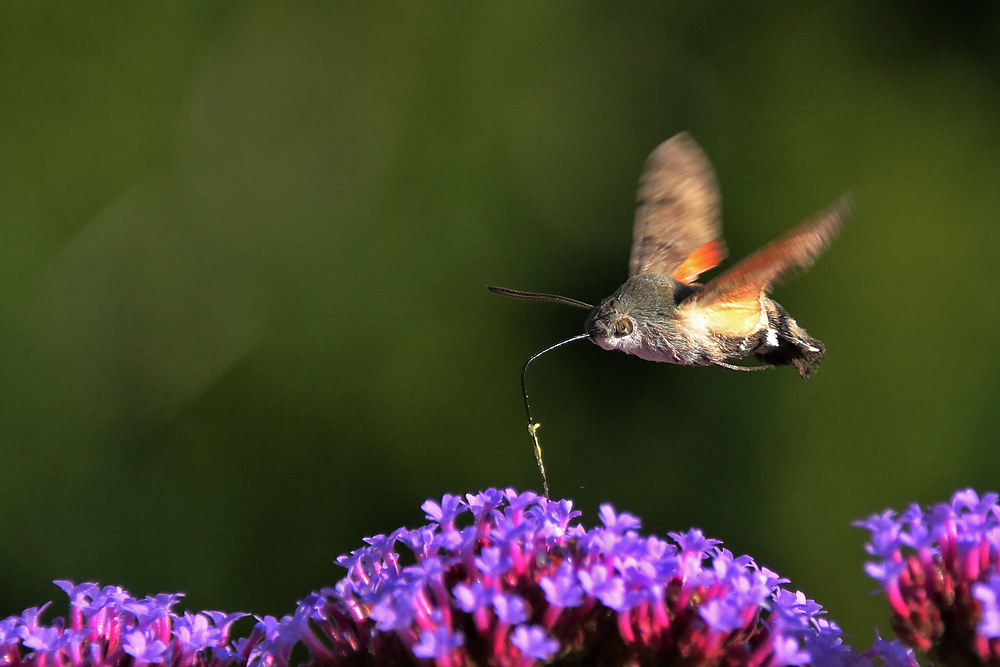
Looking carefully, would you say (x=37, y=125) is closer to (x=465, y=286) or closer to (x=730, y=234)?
(x=465, y=286)

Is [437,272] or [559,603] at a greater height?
[437,272]

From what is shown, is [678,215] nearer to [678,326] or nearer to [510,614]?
[678,326]

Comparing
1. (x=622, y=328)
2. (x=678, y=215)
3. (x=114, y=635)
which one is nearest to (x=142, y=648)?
(x=114, y=635)

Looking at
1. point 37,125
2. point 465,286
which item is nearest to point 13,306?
point 37,125

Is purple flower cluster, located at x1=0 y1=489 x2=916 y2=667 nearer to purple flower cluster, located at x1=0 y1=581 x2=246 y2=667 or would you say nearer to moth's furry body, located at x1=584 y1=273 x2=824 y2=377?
purple flower cluster, located at x1=0 y1=581 x2=246 y2=667

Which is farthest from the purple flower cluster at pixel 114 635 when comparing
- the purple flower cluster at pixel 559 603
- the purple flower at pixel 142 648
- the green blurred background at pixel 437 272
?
the green blurred background at pixel 437 272

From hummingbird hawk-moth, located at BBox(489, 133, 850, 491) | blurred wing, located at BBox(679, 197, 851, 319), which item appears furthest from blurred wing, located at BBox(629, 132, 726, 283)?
blurred wing, located at BBox(679, 197, 851, 319)

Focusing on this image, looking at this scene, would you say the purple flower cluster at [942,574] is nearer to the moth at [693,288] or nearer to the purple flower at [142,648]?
the moth at [693,288]
